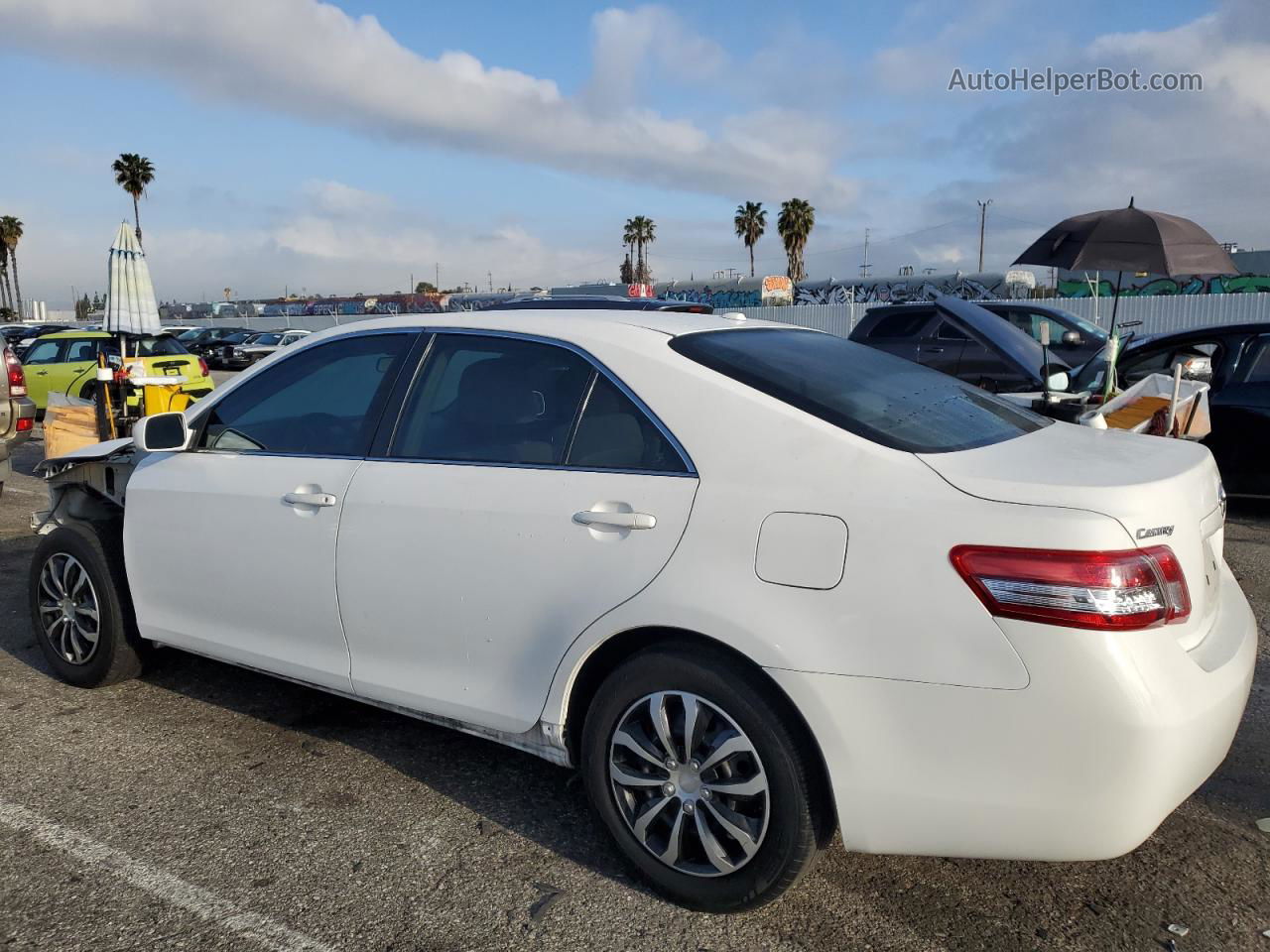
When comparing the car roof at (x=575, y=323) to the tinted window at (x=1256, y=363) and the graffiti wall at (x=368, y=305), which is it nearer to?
the tinted window at (x=1256, y=363)

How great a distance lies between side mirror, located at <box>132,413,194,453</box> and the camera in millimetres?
3830

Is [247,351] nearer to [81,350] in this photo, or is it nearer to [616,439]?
[81,350]

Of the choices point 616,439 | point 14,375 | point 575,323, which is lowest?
point 14,375

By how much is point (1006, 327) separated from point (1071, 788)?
5.61m

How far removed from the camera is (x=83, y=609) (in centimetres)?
426

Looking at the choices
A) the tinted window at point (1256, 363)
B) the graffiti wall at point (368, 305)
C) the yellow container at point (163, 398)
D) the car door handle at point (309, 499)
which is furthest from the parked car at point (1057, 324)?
the graffiti wall at point (368, 305)

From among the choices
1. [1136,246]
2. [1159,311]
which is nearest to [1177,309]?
[1159,311]

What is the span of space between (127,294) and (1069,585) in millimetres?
10439

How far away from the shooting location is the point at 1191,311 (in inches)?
889

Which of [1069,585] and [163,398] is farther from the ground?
[1069,585]

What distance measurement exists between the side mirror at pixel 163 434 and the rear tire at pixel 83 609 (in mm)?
624

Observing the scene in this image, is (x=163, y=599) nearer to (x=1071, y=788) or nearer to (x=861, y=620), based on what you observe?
(x=861, y=620)

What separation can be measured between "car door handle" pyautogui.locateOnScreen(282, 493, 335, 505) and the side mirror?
0.71 meters

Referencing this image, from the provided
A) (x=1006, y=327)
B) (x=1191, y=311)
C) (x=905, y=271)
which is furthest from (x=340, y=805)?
(x=905, y=271)
